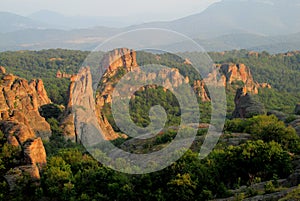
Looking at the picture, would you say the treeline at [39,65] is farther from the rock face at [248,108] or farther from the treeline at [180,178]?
the treeline at [180,178]

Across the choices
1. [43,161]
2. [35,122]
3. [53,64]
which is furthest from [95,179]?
[53,64]

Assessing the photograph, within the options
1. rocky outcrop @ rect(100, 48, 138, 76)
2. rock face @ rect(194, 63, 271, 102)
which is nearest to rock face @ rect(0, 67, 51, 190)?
rocky outcrop @ rect(100, 48, 138, 76)

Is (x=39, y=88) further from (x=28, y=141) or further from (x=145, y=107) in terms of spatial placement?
(x=28, y=141)

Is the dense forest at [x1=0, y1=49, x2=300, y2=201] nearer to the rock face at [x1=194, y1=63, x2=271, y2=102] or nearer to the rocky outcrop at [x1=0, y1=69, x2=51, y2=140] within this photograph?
the rocky outcrop at [x1=0, y1=69, x2=51, y2=140]

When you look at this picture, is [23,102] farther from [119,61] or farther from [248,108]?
[119,61]

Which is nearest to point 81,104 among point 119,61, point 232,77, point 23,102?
point 23,102

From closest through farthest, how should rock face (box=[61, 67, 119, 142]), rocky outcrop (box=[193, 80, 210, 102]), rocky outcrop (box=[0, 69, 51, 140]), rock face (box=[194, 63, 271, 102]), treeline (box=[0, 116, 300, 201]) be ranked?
treeline (box=[0, 116, 300, 201]), rocky outcrop (box=[0, 69, 51, 140]), rock face (box=[61, 67, 119, 142]), rocky outcrop (box=[193, 80, 210, 102]), rock face (box=[194, 63, 271, 102])

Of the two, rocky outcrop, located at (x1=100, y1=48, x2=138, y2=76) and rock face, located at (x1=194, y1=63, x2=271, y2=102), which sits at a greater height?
rocky outcrop, located at (x1=100, y1=48, x2=138, y2=76)

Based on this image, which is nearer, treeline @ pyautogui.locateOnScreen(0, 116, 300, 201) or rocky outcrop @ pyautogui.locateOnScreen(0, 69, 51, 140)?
treeline @ pyautogui.locateOnScreen(0, 116, 300, 201)

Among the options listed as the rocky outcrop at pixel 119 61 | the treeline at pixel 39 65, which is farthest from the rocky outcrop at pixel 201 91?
the treeline at pixel 39 65
